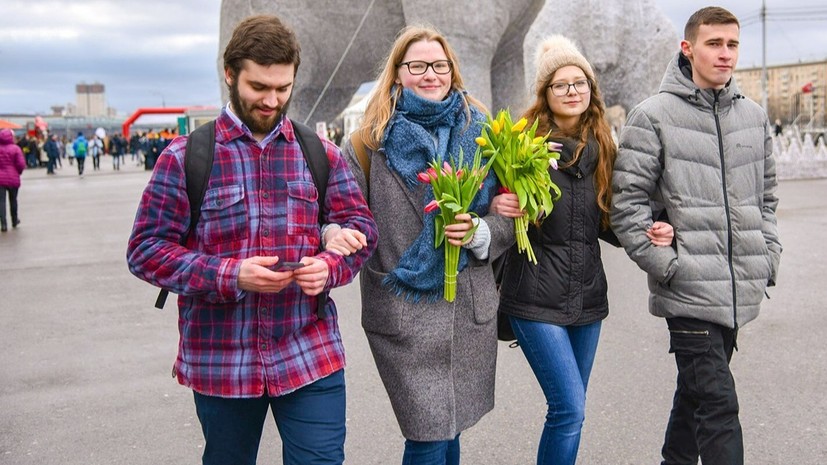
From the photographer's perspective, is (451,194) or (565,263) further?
(565,263)

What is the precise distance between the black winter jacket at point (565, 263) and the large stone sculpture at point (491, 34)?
7.41 meters

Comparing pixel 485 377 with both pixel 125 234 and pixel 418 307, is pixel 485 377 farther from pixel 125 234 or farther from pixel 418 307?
pixel 125 234

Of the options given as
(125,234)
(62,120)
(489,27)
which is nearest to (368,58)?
(489,27)

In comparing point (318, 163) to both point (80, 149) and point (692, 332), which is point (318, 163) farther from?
point (80, 149)

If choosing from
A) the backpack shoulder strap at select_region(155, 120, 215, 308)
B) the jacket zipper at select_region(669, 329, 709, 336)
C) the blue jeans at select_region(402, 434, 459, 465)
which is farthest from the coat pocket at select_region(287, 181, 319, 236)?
the jacket zipper at select_region(669, 329, 709, 336)

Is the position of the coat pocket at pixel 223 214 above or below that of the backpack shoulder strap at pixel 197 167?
below

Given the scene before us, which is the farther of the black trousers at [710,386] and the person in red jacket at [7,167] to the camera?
the person in red jacket at [7,167]

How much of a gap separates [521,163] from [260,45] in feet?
3.16

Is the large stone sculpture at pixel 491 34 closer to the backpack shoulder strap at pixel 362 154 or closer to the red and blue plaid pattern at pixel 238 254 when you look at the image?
the backpack shoulder strap at pixel 362 154

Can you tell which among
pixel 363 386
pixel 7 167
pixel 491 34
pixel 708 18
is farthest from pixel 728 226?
pixel 7 167

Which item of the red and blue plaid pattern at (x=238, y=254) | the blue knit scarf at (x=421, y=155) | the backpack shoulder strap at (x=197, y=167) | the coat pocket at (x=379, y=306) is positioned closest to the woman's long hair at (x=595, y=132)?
the blue knit scarf at (x=421, y=155)

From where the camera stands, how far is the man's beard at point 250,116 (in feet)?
8.02

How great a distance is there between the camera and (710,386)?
3002 mm

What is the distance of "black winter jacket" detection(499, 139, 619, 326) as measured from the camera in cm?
307
